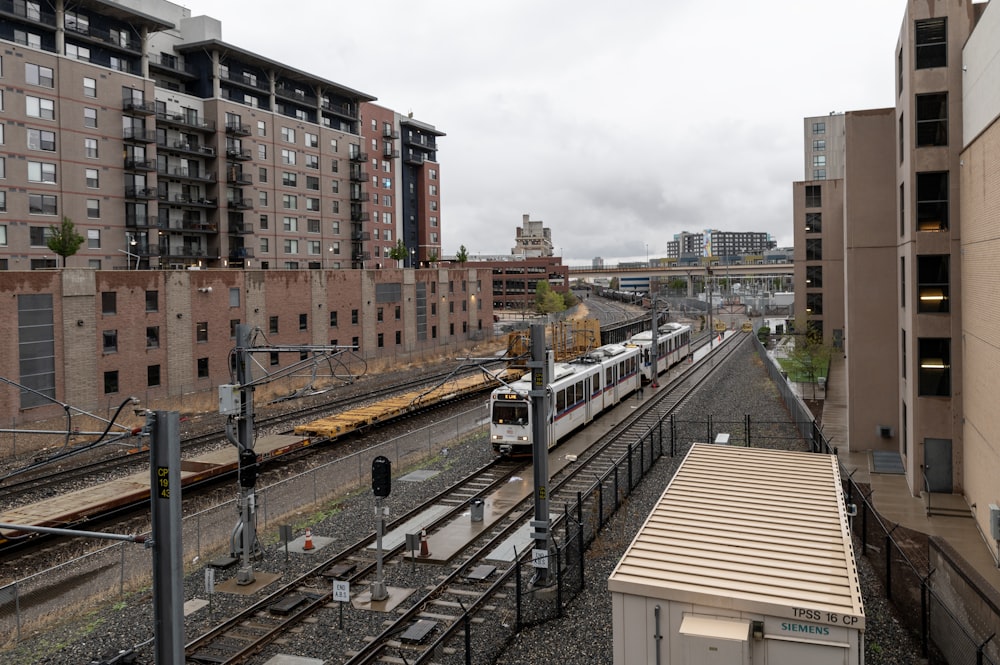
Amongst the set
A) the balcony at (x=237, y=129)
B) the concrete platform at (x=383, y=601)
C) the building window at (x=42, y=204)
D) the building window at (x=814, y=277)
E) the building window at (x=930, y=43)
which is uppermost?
the balcony at (x=237, y=129)

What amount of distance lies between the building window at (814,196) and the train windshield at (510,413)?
2019 inches

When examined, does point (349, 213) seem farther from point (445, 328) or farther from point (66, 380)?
point (66, 380)

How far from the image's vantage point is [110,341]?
43656 mm

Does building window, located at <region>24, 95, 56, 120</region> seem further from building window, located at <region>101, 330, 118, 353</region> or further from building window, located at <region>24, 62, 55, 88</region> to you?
building window, located at <region>101, 330, 118, 353</region>

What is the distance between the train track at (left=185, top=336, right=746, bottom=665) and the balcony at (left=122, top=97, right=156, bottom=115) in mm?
44239

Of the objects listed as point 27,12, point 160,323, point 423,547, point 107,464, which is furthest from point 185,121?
point 423,547

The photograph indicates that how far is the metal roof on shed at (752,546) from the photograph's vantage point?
1139cm

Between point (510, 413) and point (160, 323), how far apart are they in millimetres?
26631

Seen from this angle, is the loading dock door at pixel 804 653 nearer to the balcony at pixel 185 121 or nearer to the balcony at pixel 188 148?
the balcony at pixel 188 148

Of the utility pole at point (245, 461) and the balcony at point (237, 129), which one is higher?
the balcony at point (237, 129)

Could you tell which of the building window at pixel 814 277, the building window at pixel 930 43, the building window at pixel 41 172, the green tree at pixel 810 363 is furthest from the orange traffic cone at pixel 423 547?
the building window at pixel 814 277

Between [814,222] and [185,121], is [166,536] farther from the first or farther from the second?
[814,222]

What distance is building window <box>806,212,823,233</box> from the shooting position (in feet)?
233

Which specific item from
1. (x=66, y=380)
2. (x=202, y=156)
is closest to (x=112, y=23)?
(x=202, y=156)
